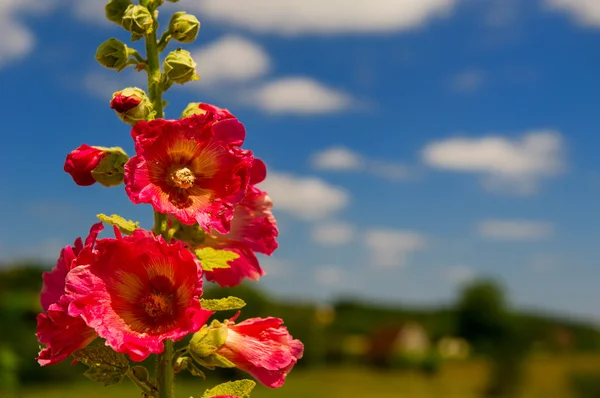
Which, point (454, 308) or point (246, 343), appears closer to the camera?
point (246, 343)

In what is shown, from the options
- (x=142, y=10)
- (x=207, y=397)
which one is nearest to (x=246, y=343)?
(x=207, y=397)

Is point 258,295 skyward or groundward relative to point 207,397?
skyward

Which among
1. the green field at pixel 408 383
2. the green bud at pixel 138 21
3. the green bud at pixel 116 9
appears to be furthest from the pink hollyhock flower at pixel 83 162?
the green field at pixel 408 383

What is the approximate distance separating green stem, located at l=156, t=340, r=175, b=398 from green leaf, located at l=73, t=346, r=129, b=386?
6.4 inches

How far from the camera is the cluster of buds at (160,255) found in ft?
11.2

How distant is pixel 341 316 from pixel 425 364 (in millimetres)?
8060

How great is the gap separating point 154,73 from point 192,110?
0.33 metres

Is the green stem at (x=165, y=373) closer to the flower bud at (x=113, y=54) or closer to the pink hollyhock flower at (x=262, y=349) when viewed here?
the pink hollyhock flower at (x=262, y=349)

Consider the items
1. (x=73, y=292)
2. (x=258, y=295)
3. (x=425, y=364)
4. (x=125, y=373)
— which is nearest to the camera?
(x=73, y=292)

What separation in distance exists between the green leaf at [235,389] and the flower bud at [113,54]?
1805 mm

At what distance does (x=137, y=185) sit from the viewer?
3.55 meters

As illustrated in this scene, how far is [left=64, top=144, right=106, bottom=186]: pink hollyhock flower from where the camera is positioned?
379cm

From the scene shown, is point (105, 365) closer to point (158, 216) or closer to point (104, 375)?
point (104, 375)

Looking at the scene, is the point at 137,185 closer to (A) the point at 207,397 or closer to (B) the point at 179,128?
(B) the point at 179,128
